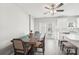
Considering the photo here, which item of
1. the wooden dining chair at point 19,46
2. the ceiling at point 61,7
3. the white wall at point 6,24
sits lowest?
the wooden dining chair at point 19,46

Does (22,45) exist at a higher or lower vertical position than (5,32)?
lower

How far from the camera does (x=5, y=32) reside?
7.43 ft

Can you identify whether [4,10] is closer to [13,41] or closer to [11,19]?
[11,19]

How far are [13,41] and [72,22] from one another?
1552mm

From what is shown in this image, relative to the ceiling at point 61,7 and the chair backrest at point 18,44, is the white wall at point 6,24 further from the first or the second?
the ceiling at point 61,7

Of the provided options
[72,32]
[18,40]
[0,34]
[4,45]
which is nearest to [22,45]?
[18,40]

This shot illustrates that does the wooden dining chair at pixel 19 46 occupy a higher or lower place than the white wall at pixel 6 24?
lower

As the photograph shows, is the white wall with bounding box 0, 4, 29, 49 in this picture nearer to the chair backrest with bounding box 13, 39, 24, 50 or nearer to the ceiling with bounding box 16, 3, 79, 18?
the chair backrest with bounding box 13, 39, 24, 50

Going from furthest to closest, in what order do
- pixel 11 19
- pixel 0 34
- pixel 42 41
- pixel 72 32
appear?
1. pixel 42 41
2. pixel 72 32
3. pixel 11 19
4. pixel 0 34

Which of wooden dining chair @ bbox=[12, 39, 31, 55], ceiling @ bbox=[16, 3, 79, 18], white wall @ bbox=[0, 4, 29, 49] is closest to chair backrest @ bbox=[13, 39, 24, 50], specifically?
wooden dining chair @ bbox=[12, 39, 31, 55]

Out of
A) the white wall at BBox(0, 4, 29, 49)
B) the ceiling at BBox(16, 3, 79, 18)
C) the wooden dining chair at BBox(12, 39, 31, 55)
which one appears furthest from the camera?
the wooden dining chair at BBox(12, 39, 31, 55)

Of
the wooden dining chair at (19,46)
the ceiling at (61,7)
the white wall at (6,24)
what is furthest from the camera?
the wooden dining chair at (19,46)

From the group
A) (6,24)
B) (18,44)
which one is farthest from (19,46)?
(6,24)

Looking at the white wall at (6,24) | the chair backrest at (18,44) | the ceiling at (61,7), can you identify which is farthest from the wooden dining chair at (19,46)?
the ceiling at (61,7)
